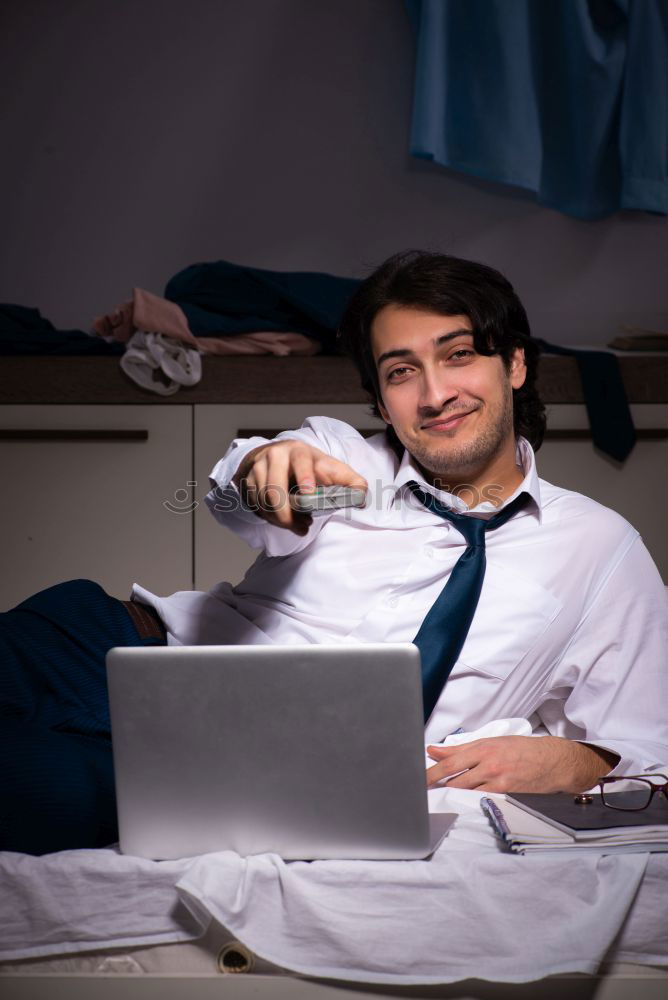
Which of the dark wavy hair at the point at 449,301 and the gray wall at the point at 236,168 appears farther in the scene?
the gray wall at the point at 236,168

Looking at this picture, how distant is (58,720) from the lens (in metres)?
1.18

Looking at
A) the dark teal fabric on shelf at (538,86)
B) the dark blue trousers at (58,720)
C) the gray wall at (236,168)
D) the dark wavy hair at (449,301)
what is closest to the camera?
the dark blue trousers at (58,720)

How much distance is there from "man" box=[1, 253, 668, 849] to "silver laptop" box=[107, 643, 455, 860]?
0.30 m

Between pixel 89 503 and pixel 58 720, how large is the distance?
1174mm

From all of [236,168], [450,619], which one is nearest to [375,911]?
[450,619]

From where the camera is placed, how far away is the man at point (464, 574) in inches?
51.0

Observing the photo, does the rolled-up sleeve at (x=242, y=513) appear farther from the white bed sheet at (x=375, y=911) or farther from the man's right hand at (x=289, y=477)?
the white bed sheet at (x=375, y=911)

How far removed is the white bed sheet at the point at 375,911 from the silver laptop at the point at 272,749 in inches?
1.0

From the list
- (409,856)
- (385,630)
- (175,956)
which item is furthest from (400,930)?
(385,630)

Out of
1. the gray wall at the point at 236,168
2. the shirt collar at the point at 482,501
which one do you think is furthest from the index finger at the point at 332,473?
the gray wall at the point at 236,168

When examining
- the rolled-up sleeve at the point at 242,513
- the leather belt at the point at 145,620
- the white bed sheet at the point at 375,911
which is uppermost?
the rolled-up sleeve at the point at 242,513

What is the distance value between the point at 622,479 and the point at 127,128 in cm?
172

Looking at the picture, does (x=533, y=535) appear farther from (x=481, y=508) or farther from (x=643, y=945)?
(x=643, y=945)

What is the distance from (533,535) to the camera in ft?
4.78
